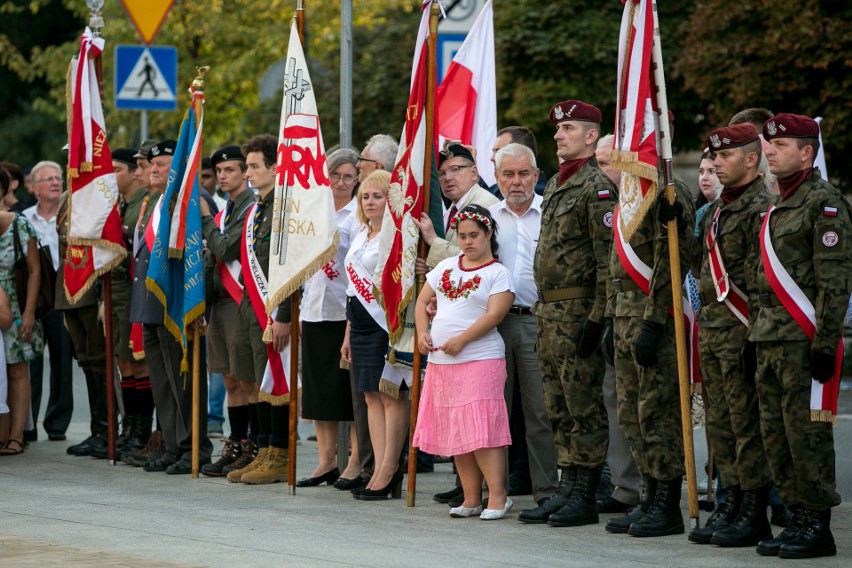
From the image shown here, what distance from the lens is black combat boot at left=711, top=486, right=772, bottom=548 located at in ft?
26.7

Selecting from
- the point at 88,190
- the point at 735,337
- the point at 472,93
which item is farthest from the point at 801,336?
the point at 88,190

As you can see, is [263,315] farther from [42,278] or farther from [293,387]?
[42,278]

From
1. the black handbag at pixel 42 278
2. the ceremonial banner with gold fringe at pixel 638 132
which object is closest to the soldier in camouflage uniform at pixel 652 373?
the ceremonial banner with gold fringe at pixel 638 132

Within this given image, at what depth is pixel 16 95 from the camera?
4528 cm

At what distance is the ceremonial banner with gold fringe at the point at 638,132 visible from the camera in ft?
27.8

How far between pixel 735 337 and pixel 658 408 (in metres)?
0.61

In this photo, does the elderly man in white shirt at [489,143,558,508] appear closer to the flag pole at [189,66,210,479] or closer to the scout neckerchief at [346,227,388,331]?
the scout neckerchief at [346,227,388,331]

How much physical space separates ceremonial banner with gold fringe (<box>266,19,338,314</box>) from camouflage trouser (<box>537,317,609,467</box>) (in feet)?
6.22

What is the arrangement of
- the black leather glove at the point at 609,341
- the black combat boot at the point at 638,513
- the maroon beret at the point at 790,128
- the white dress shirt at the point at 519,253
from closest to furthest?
the maroon beret at the point at 790,128 < the black combat boot at the point at 638,513 < the black leather glove at the point at 609,341 < the white dress shirt at the point at 519,253

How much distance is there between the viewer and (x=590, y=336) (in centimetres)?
884

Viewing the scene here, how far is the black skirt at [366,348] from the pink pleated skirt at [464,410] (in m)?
0.89

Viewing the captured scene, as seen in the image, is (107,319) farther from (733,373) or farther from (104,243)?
(733,373)

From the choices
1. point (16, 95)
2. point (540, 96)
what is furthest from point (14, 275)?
point (16, 95)

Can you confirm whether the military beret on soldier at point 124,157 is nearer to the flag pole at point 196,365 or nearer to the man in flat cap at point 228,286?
the man in flat cap at point 228,286
